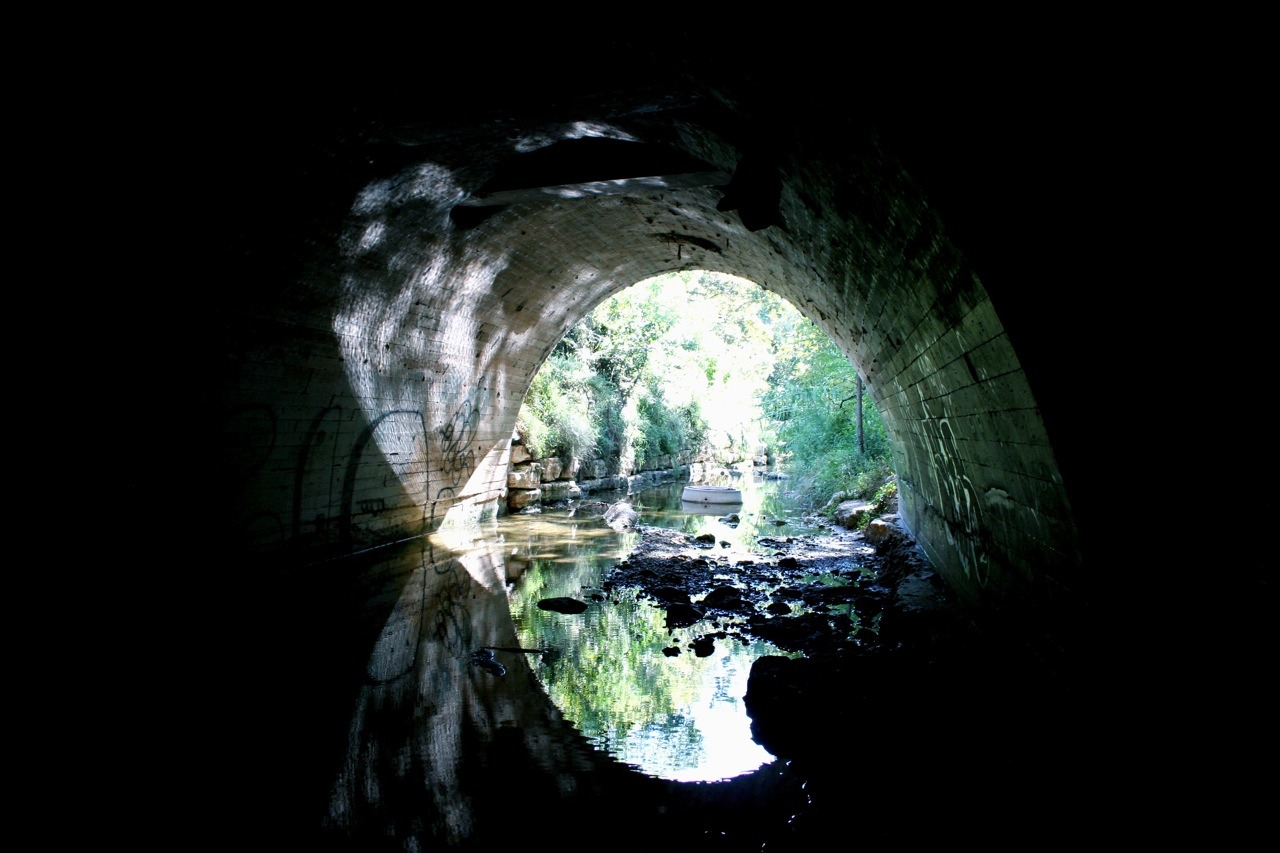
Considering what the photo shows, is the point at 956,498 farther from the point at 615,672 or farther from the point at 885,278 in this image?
the point at 615,672

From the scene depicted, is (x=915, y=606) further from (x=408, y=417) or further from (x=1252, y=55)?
(x=408, y=417)

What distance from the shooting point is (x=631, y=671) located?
5047 millimetres

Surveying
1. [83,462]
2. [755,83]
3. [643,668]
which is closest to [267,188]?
[83,462]

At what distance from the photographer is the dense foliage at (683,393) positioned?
15875 millimetres

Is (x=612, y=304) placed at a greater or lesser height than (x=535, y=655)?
greater

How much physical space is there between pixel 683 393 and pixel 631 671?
2072cm

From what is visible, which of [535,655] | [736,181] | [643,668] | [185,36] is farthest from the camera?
[535,655]

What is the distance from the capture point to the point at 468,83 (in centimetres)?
474

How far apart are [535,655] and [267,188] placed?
4328 millimetres

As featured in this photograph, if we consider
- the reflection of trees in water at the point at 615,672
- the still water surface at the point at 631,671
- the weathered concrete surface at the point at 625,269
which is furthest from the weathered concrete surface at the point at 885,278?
the reflection of trees in water at the point at 615,672

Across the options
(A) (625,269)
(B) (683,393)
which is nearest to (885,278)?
(A) (625,269)

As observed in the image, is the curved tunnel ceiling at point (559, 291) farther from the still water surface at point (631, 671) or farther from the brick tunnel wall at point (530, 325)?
the still water surface at point (631, 671)

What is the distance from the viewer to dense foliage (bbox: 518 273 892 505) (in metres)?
15.9

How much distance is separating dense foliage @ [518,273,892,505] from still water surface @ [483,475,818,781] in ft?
20.5
